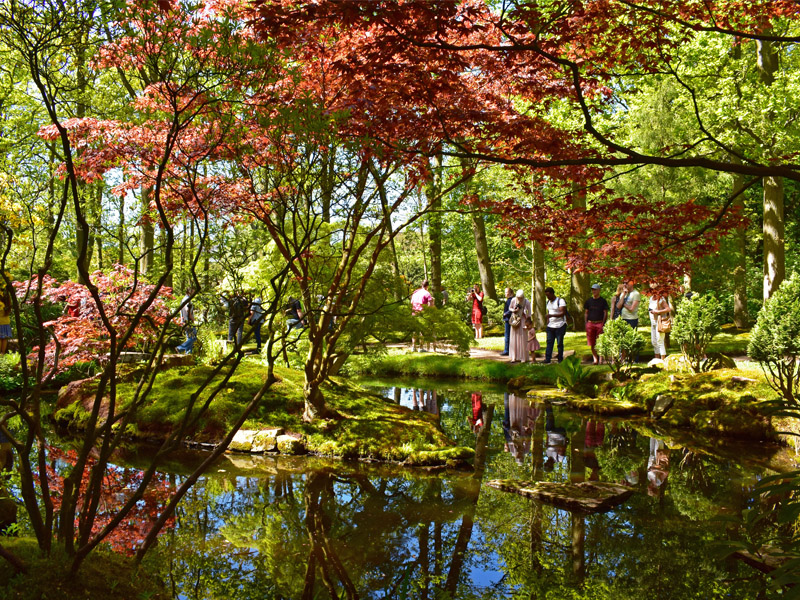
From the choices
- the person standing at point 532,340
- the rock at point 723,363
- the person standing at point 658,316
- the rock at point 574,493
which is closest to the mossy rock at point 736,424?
the rock at point 723,363

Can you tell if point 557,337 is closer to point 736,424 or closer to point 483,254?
point 736,424

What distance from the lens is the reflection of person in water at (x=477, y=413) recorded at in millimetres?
9660

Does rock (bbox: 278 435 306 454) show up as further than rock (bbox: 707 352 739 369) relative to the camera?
No

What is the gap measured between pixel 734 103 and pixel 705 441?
31.3 ft

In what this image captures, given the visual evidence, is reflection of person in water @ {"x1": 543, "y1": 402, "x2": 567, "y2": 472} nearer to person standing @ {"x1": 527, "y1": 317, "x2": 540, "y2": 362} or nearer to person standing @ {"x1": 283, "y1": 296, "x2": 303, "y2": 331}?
person standing @ {"x1": 283, "y1": 296, "x2": 303, "y2": 331}

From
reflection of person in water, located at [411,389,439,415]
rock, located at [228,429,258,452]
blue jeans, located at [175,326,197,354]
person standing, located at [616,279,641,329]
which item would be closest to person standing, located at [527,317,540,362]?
person standing, located at [616,279,641,329]

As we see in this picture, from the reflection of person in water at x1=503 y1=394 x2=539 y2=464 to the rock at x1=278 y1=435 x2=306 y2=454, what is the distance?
261 cm

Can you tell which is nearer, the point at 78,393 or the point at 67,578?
the point at 67,578

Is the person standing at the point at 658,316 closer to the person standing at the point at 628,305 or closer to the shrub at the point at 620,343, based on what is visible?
the person standing at the point at 628,305

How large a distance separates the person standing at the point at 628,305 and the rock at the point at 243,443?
339 inches

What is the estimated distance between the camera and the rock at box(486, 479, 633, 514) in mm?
5730

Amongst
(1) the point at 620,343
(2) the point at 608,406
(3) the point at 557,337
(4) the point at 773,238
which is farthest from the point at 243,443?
(4) the point at 773,238

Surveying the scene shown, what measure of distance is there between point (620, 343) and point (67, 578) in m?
11.1

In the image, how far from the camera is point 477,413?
10.9 metres
